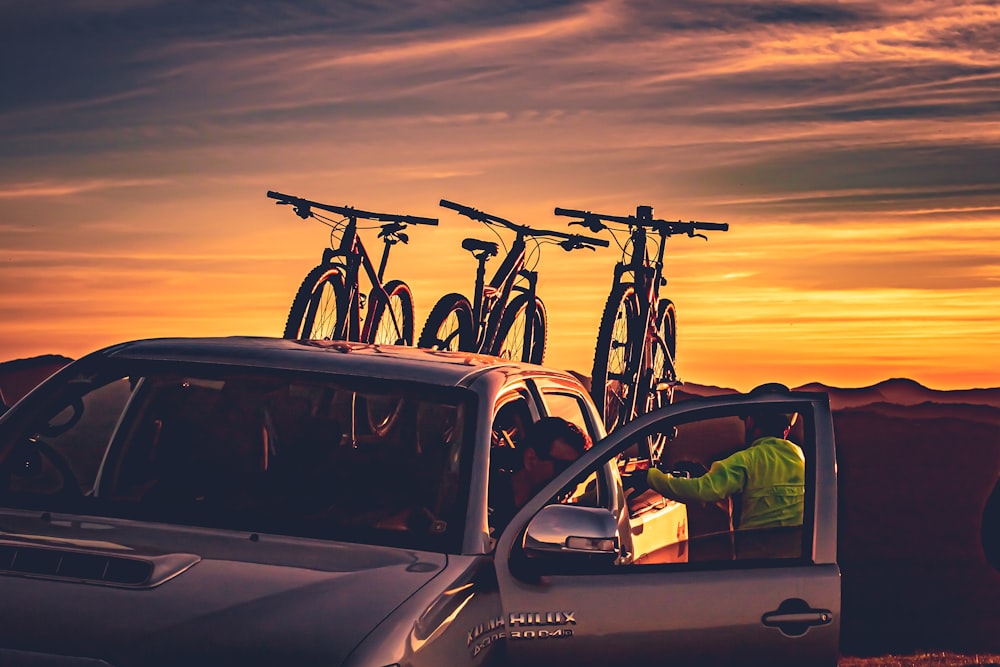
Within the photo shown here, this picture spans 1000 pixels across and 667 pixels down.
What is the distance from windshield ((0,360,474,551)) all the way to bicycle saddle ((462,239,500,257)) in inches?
377

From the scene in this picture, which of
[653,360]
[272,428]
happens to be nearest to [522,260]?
[653,360]

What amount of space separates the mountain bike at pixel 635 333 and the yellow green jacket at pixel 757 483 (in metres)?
8.93

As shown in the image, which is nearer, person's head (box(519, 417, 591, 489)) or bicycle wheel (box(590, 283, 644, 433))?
person's head (box(519, 417, 591, 489))

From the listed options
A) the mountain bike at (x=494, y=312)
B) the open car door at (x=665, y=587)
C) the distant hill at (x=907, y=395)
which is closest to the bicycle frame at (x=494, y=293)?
the mountain bike at (x=494, y=312)

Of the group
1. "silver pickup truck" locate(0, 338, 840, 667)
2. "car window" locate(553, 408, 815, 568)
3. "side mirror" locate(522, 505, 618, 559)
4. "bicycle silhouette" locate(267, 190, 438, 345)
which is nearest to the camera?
"silver pickup truck" locate(0, 338, 840, 667)

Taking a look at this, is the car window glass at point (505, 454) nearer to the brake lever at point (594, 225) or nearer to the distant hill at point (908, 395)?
the brake lever at point (594, 225)

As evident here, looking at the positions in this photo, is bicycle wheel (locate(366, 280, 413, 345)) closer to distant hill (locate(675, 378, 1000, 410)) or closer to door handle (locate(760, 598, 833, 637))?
Result: door handle (locate(760, 598, 833, 637))

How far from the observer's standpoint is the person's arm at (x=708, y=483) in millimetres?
6121

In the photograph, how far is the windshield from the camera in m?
4.96

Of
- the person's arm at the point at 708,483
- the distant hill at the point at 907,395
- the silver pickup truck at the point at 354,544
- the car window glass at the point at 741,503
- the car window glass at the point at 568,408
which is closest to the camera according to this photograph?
the silver pickup truck at the point at 354,544

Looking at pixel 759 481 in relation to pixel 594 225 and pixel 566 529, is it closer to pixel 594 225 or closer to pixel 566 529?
pixel 566 529

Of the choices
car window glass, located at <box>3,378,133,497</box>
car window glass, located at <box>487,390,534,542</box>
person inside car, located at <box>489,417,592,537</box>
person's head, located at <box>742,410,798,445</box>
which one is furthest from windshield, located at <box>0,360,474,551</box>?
person's head, located at <box>742,410,798,445</box>

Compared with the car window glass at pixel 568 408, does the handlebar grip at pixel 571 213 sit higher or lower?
higher

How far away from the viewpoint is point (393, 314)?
1614 cm
